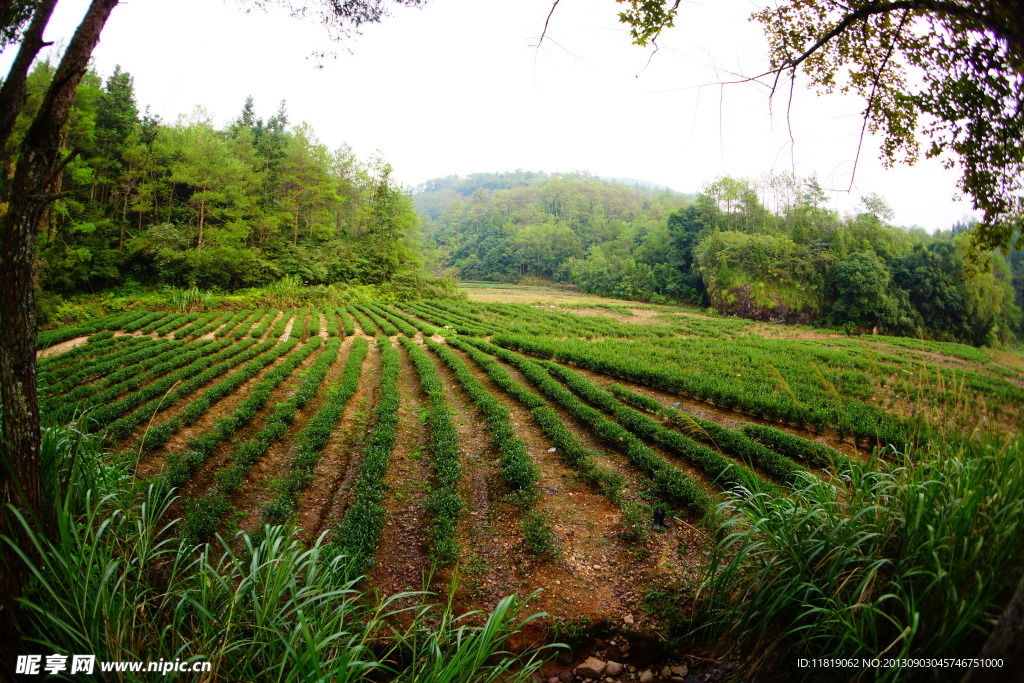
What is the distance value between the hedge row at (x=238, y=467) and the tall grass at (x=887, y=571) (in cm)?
448

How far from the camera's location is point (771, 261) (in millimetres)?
37969

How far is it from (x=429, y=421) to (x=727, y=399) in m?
8.35

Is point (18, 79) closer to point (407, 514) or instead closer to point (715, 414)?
point (407, 514)

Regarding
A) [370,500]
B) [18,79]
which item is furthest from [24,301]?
[370,500]

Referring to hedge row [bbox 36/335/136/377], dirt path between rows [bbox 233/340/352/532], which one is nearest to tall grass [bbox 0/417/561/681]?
dirt path between rows [bbox 233/340/352/532]

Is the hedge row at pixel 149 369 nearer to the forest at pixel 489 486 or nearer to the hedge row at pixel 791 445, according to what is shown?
the forest at pixel 489 486

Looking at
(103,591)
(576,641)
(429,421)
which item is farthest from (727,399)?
(103,591)

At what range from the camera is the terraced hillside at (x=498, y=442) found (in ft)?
14.4

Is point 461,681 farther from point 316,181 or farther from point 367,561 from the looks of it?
point 316,181

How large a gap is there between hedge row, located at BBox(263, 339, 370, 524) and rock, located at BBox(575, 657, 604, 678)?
373 centimetres

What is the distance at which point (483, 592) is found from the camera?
427 centimetres

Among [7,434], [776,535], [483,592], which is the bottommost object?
[483,592]

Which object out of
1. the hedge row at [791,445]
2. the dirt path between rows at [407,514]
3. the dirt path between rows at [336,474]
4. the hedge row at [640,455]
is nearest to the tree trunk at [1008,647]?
the hedge row at [640,455]

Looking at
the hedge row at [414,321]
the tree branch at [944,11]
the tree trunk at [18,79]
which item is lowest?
the hedge row at [414,321]
